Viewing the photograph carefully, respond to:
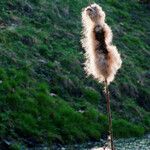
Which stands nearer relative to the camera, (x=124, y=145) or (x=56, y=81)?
(x=124, y=145)

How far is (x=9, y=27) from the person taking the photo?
42.5 meters

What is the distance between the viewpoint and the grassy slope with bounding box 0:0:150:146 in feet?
110

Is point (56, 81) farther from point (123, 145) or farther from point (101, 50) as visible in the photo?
point (101, 50)

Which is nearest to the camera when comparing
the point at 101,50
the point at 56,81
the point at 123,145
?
the point at 101,50

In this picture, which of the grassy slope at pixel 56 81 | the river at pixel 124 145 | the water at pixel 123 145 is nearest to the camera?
the water at pixel 123 145

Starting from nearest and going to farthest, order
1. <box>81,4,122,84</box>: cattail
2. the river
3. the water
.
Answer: <box>81,4,122,84</box>: cattail < the water < the river

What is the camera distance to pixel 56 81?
3919 cm

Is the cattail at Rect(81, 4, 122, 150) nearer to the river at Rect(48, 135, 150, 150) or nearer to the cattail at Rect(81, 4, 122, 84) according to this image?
the cattail at Rect(81, 4, 122, 84)

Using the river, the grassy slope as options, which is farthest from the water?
the grassy slope

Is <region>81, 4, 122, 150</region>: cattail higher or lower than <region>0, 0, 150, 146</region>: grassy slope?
lower

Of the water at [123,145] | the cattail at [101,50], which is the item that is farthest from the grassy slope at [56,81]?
the cattail at [101,50]

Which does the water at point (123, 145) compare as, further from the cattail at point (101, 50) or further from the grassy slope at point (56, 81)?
the cattail at point (101, 50)

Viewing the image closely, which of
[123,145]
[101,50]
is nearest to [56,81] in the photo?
[123,145]

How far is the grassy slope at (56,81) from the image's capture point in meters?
33.4
